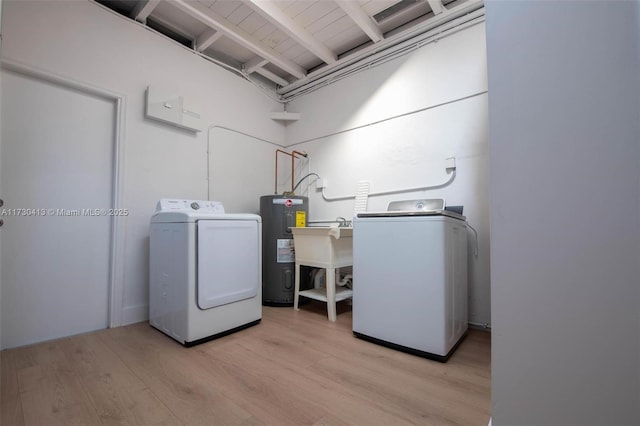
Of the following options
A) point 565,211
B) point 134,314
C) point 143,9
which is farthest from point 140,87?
point 565,211

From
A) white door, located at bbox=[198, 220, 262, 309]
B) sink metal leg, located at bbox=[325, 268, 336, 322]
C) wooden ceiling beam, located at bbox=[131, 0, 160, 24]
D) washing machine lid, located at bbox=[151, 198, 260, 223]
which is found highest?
wooden ceiling beam, located at bbox=[131, 0, 160, 24]

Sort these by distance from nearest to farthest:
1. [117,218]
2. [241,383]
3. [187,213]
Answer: [241,383]
[187,213]
[117,218]

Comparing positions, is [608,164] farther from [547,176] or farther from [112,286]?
[112,286]

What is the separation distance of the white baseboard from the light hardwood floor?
22cm

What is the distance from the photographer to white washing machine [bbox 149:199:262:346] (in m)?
1.61

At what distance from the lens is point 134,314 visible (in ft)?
6.52

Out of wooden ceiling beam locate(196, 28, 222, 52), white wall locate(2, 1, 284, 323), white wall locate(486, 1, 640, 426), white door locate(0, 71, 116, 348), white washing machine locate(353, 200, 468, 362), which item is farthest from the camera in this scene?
wooden ceiling beam locate(196, 28, 222, 52)

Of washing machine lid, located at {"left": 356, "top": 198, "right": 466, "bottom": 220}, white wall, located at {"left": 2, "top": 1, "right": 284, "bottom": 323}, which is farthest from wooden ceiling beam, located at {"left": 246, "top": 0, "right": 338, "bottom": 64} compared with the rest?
washing machine lid, located at {"left": 356, "top": 198, "right": 466, "bottom": 220}

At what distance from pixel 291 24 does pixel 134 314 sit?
2.68m

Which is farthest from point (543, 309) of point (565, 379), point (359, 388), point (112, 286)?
point (112, 286)

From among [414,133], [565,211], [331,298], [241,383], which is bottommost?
[241,383]

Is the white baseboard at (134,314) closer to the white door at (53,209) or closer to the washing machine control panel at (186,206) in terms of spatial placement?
the white door at (53,209)

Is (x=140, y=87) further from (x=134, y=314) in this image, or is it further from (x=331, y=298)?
(x=331, y=298)

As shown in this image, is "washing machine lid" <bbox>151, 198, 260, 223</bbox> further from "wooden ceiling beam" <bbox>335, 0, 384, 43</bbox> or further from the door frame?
"wooden ceiling beam" <bbox>335, 0, 384, 43</bbox>
